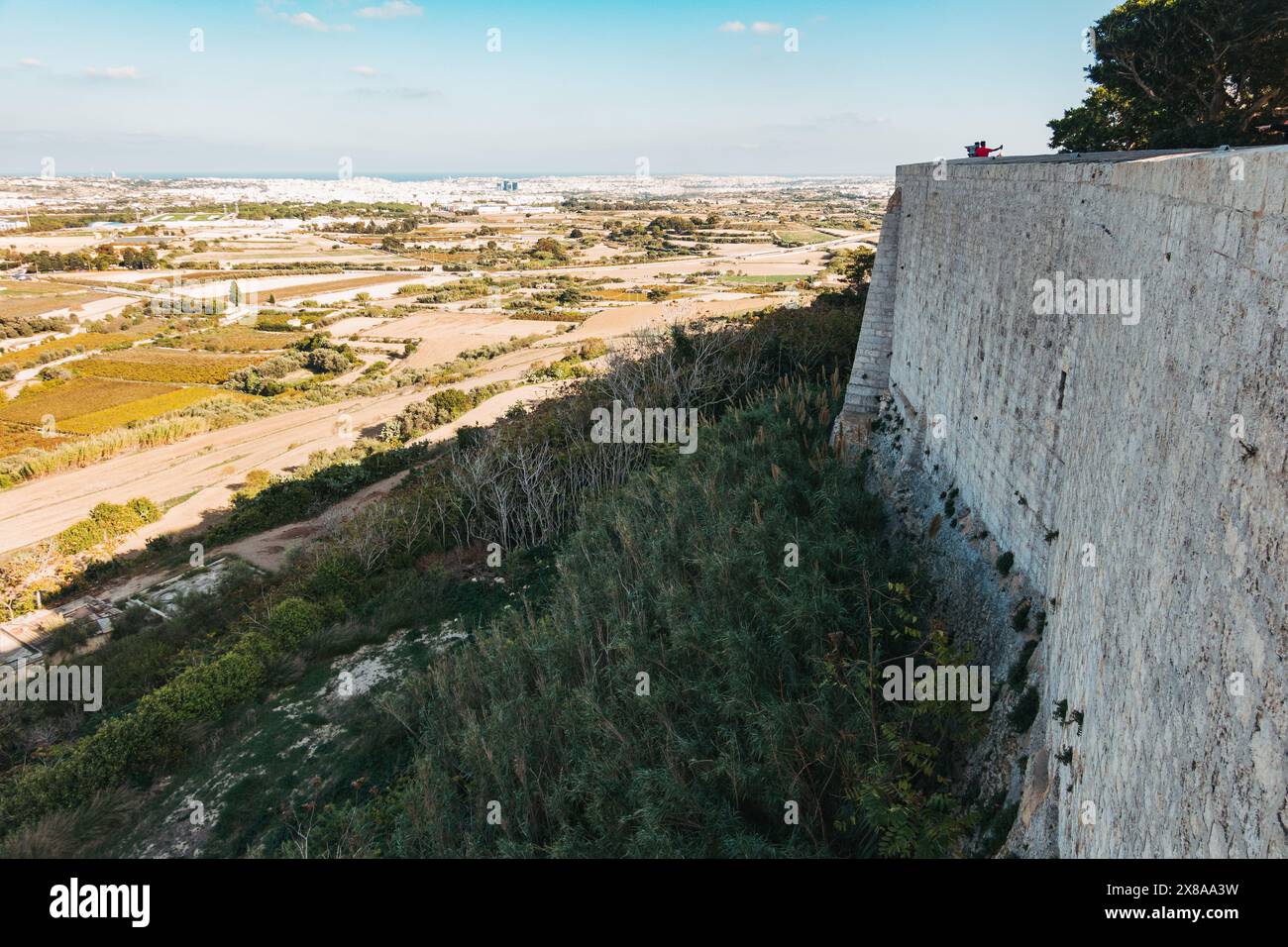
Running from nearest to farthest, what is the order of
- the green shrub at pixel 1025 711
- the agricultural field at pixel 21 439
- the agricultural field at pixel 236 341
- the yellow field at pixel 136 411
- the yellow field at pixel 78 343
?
the green shrub at pixel 1025 711 → the agricultural field at pixel 21 439 → the yellow field at pixel 136 411 → the yellow field at pixel 78 343 → the agricultural field at pixel 236 341

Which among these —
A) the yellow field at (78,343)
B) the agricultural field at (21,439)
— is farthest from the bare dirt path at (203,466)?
the yellow field at (78,343)

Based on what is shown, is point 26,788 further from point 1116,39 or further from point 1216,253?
point 1116,39

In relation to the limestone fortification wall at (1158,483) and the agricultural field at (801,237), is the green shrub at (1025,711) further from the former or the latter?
the agricultural field at (801,237)

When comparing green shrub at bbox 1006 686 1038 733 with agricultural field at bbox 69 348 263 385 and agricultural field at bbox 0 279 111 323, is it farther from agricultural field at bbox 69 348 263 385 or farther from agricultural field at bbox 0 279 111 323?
agricultural field at bbox 0 279 111 323

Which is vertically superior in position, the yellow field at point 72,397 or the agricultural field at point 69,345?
the agricultural field at point 69,345

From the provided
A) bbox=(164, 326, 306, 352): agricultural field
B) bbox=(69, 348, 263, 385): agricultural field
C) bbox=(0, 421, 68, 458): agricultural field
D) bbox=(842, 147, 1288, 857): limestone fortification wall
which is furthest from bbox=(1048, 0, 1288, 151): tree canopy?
bbox=(164, 326, 306, 352): agricultural field

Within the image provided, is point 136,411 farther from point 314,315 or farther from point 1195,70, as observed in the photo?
point 1195,70
